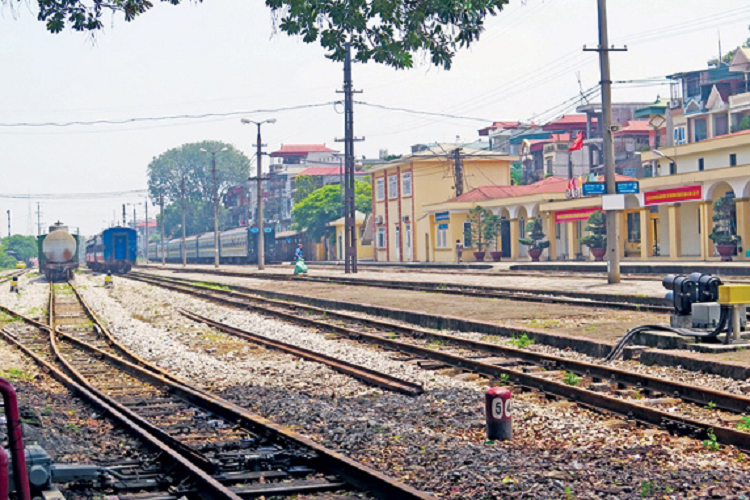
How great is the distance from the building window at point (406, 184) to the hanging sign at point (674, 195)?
2662 cm

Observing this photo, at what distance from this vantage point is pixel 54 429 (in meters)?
8.96

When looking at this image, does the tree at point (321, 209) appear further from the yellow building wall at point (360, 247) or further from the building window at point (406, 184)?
the building window at point (406, 184)

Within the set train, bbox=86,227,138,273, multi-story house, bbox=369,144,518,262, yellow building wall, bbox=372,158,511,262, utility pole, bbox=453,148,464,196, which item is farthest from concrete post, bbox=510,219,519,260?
train, bbox=86,227,138,273

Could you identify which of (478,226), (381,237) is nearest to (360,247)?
(381,237)

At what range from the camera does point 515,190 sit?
215 feet

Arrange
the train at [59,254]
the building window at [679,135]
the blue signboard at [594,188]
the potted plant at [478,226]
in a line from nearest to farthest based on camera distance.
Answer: the blue signboard at [594,188] → the train at [59,254] → the potted plant at [478,226] → the building window at [679,135]

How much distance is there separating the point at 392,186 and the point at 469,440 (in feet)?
225

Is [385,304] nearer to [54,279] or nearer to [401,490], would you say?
[401,490]

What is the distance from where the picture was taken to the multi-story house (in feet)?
228

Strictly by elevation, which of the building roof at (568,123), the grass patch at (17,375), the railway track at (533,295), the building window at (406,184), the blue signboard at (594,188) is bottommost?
the grass patch at (17,375)

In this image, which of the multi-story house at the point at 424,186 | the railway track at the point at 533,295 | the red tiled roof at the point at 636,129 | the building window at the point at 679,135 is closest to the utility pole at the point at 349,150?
the railway track at the point at 533,295

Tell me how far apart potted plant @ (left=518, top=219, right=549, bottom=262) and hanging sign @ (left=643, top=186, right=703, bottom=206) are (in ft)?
32.8

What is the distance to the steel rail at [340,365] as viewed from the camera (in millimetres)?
10758

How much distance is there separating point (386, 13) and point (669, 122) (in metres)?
64.0
